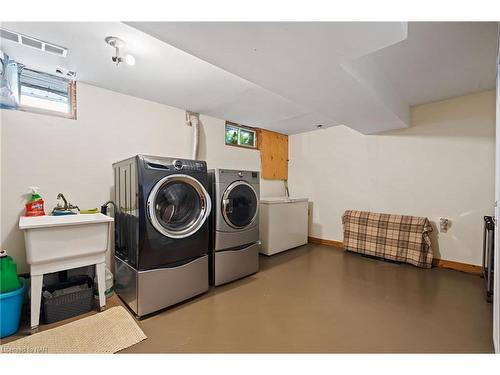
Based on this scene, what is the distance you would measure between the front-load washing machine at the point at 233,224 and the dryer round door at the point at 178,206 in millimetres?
252

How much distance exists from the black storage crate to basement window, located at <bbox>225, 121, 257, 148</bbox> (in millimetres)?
2618

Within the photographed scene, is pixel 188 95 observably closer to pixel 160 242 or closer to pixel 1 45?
pixel 1 45

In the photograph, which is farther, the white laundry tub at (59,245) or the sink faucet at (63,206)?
the sink faucet at (63,206)

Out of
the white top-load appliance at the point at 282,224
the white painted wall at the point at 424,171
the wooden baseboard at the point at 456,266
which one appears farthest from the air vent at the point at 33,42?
the wooden baseboard at the point at 456,266

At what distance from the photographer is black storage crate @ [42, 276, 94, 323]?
1.71 m

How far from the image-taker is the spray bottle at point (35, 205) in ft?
6.19

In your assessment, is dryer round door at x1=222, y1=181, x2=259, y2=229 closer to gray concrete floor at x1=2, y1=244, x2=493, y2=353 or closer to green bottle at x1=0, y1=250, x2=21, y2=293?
gray concrete floor at x1=2, y1=244, x2=493, y2=353

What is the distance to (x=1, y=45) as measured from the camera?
166cm

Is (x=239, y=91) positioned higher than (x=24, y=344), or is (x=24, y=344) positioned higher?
(x=239, y=91)

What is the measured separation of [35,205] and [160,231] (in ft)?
3.72

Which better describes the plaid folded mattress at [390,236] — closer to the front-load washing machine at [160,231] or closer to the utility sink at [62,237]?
the front-load washing machine at [160,231]

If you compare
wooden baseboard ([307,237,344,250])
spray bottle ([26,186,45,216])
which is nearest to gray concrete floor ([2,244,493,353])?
spray bottle ([26,186,45,216])

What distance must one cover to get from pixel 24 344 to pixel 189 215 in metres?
1.38
